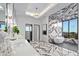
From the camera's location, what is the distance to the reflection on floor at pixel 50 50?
2026 millimetres

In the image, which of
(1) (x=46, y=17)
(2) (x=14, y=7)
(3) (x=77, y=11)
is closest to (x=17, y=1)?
(2) (x=14, y=7)

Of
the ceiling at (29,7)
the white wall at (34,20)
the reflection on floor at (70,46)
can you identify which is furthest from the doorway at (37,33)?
the reflection on floor at (70,46)

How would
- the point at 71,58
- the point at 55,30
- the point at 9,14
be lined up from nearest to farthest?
the point at 71,58, the point at 9,14, the point at 55,30

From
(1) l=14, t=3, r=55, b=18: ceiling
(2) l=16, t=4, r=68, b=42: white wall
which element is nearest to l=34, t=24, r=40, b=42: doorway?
(2) l=16, t=4, r=68, b=42: white wall

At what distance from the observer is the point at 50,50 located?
85.7 inches

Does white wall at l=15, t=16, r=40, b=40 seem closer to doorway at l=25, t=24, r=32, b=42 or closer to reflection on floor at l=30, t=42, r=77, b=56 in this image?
doorway at l=25, t=24, r=32, b=42

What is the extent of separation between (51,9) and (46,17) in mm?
209

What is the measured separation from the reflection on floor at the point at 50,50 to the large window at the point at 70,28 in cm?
28

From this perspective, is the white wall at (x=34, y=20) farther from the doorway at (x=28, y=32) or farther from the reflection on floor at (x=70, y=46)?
the reflection on floor at (x=70, y=46)

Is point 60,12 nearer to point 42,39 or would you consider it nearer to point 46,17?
point 46,17

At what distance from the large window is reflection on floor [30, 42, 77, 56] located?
28 centimetres

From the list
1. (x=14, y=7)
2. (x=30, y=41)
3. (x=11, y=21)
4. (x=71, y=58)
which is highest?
(x=14, y=7)

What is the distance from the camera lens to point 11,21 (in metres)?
2.08

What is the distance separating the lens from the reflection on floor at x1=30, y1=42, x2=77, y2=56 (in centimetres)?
203
